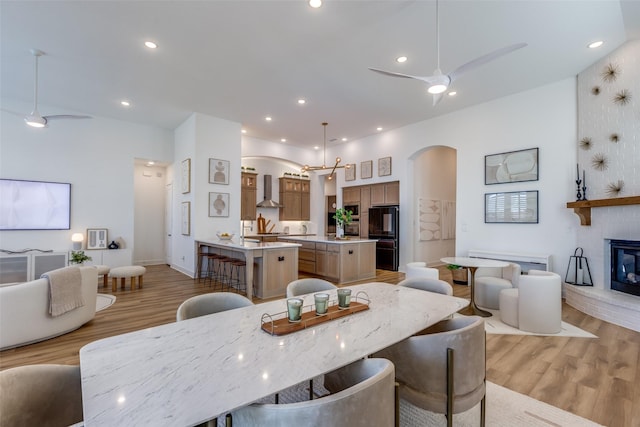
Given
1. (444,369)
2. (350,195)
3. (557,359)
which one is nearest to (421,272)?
(557,359)

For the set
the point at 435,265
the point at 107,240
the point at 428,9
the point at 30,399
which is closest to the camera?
the point at 30,399

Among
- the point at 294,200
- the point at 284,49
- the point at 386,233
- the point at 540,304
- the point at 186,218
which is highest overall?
the point at 284,49

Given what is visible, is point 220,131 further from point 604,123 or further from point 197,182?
point 604,123

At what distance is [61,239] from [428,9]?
26.1 ft

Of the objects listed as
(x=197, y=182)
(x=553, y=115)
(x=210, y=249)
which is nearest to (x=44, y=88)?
(x=197, y=182)

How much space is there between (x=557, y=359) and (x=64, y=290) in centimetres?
533

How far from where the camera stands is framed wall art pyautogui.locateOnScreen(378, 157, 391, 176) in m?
7.69

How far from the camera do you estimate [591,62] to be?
4387 millimetres

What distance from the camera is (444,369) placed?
4.75 feet

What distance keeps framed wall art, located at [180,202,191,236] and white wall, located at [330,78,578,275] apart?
5193mm

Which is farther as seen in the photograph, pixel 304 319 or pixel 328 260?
pixel 328 260

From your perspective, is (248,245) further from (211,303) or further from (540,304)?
(540,304)

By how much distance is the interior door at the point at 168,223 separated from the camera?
26.2 feet

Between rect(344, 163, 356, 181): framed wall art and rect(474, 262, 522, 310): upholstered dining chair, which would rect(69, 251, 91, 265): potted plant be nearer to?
rect(344, 163, 356, 181): framed wall art
